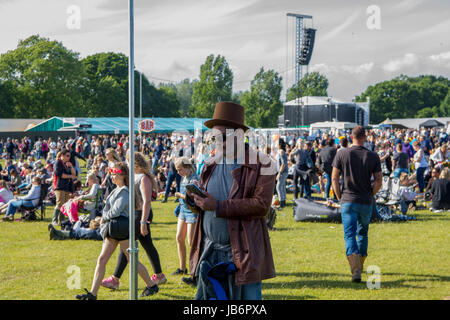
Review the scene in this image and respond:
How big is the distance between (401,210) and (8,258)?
27.1 feet

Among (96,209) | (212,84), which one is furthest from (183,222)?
(212,84)

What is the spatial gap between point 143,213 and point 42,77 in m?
51.9

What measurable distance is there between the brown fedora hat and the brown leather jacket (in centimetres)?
21

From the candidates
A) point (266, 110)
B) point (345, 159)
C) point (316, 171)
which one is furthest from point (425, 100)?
point (345, 159)

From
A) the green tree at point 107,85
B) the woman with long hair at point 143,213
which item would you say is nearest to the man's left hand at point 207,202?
the woman with long hair at point 143,213

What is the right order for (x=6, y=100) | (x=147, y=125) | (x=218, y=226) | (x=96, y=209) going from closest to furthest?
(x=218, y=226) < (x=96, y=209) < (x=147, y=125) < (x=6, y=100)

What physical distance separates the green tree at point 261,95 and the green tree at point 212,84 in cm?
972

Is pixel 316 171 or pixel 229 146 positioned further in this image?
pixel 316 171

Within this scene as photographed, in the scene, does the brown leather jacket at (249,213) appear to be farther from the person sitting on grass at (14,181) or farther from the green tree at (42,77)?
the green tree at (42,77)

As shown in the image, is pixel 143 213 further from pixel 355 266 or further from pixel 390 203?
pixel 390 203

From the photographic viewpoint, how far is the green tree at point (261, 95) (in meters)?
44.3

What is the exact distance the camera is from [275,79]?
4716cm

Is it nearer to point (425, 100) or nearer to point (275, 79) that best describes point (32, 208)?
point (275, 79)

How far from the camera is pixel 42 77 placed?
52.9 m
